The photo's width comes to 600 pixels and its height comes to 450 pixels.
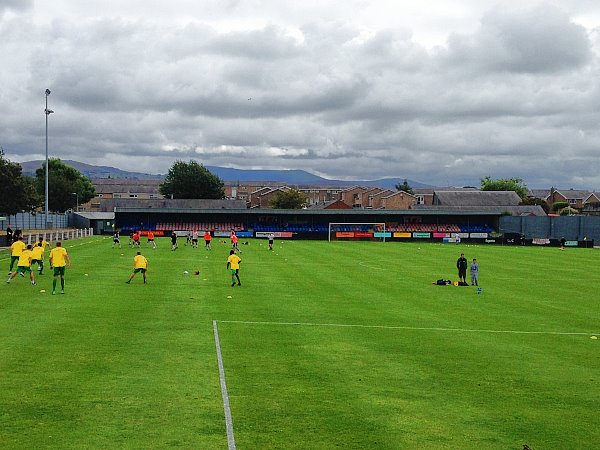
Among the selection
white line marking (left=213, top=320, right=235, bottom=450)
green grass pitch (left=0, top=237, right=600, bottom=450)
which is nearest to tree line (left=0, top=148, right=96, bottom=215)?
green grass pitch (left=0, top=237, right=600, bottom=450)

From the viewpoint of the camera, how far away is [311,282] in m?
37.8

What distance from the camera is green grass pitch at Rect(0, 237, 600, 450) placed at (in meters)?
11.7

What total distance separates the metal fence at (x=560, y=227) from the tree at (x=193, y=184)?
263 feet

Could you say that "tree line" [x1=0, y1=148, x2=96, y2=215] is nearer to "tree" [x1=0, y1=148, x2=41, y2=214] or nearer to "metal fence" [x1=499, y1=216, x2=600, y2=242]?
"tree" [x1=0, y1=148, x2=41, y2=214]

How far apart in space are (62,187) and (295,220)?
49571mm

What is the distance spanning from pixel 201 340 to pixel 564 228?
88187 millimetres

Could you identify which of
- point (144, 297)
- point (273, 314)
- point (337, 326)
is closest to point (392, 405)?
point (337, 326)

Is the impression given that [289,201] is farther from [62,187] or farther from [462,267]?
[462,267]

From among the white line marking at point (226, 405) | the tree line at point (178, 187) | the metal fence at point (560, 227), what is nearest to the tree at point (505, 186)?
the tree line at point (178, 187)

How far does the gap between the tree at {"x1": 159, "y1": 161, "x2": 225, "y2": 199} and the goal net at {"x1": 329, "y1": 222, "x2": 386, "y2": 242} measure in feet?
218

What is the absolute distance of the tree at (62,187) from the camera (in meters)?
134

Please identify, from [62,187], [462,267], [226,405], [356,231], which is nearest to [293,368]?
[226,405]

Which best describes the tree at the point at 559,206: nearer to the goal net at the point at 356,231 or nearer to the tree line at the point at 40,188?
the goal net at the point at 356,231

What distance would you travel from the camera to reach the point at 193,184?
543ft
